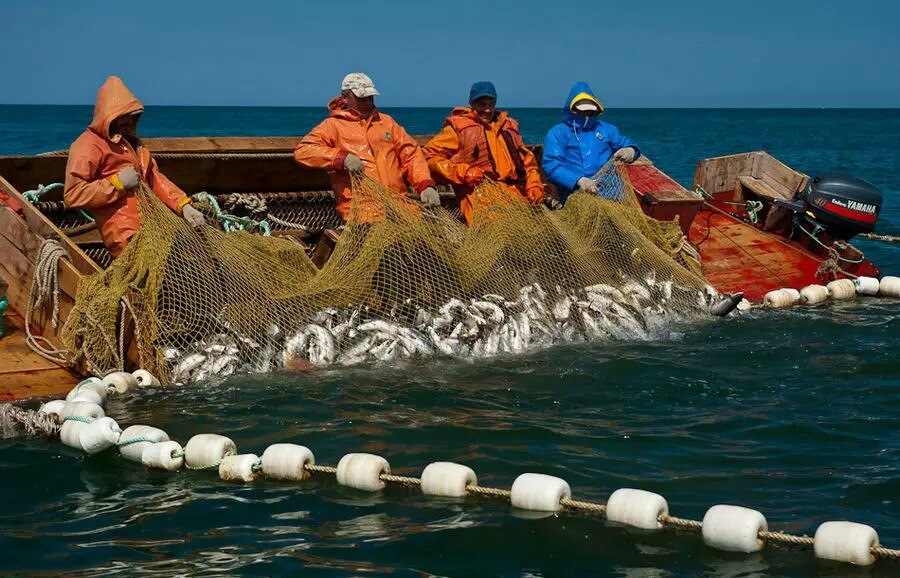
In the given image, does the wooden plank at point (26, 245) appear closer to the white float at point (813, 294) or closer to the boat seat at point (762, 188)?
the white float at point (813, 294)

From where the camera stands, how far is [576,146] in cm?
1229

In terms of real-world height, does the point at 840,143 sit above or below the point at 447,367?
above

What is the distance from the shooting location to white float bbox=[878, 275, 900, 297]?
12.6 metres

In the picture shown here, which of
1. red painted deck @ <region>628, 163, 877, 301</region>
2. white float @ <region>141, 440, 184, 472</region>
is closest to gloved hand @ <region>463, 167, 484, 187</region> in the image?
red painted deck @ <region>628, 163, 877, 301</region>

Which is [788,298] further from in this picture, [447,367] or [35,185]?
[35,185]

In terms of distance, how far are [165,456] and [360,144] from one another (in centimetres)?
444

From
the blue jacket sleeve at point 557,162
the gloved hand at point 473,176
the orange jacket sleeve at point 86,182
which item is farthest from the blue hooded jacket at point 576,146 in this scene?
the orange jacket sleeve at point 86,182

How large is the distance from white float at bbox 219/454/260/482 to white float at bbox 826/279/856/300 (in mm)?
7289

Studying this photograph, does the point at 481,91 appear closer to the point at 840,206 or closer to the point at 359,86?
the point at 359,86

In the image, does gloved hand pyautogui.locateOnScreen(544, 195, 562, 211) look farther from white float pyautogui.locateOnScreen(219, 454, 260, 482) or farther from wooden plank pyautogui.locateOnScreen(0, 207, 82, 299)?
white float pyautogui.locateOnScreen(219, 454, 260, 482)

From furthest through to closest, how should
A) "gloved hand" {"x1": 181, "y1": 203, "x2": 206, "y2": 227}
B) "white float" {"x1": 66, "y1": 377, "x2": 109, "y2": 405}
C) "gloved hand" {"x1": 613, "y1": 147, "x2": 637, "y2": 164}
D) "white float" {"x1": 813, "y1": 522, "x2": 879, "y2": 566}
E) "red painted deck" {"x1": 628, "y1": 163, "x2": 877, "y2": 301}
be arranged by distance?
1. "red painted deck" {"x1": 628, "y1": 163, "x2": 877, "y2": 301}
2. "gloved hand" {"x1": 613, "y1": 147, "x2": 637, "y2": 164}
3. "gloved hand" {"x1": 181, "y1": 203, "x2": 206, "y2": 227}
4. "white float" {"x1": 66, "y1": 377, "x2": 109, "y2": 405}
5. "white float" {"x1": 813, "y1": 522, "x2": 879, "y2": 566}

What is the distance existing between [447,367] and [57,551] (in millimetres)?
3776

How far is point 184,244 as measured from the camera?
9180 mm

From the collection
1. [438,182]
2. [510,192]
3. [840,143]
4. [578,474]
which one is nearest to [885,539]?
[578,474]
